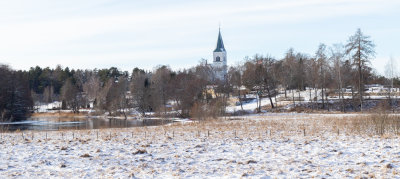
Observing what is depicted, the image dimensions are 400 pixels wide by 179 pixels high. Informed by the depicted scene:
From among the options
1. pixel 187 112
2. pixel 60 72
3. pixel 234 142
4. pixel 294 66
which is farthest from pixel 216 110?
pixel 60 72

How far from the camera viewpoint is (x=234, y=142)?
17.3m

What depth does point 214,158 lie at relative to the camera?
1333 cm

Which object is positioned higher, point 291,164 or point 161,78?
point 161,78

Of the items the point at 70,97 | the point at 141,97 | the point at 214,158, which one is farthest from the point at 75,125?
the point at 70,97

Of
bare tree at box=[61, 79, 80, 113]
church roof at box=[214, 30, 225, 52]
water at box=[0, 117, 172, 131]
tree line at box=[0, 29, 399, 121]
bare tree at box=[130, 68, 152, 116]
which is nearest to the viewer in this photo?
water at box=[0, 117, 172, 131]

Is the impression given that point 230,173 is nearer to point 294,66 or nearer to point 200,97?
point 200,97

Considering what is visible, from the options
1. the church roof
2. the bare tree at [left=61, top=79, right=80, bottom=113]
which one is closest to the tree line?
the bare tree at [left=61, top=79, right=80, bottom=113]

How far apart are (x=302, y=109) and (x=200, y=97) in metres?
15.3

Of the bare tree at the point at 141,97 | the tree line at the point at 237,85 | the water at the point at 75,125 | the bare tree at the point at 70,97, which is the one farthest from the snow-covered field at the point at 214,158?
the bare tree at the point at 70,97

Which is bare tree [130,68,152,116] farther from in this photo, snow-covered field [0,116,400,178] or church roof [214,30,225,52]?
church roof [214,30,225,52]

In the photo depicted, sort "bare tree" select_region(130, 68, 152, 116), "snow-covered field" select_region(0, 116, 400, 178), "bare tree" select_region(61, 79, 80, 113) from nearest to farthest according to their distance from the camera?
"snow-covered field" select_region(0, 116, 400, 178) → "bare tree" select_region(130, 68, 152, 116) → "bare tree" select_region(61, 79, 80, 113)

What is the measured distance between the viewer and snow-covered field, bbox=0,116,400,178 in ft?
35.7

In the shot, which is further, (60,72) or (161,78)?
(60,72)

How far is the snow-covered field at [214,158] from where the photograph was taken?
35.7ft
